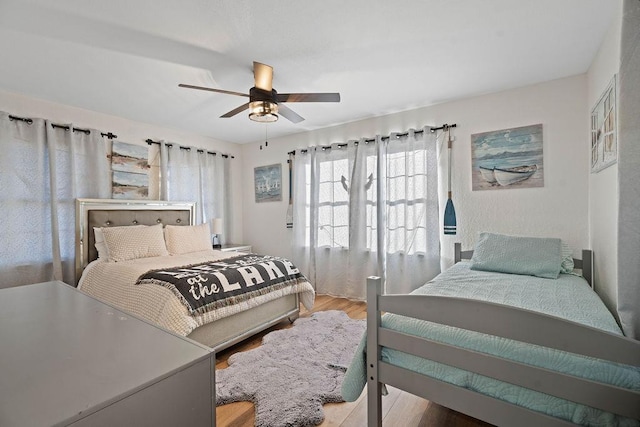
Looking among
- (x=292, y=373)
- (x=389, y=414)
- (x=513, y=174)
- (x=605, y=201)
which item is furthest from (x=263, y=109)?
(x=605, y=201)

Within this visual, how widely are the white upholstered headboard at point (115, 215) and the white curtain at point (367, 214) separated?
1.70 meters

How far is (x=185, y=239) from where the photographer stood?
11.7 ft

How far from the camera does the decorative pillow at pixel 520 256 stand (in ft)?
7.33

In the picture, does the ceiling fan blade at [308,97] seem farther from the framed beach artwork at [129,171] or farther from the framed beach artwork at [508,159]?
the framed beach artwork at [129,171]

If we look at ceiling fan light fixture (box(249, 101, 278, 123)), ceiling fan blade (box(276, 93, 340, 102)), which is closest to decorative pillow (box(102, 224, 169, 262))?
ceiling fan light fixture (box(249, 101, 278, 123))

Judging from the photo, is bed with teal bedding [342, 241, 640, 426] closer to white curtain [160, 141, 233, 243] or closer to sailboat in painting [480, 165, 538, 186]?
sailboat in painting [480, 165, 538, 186]

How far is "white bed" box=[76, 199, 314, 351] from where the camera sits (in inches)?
82.4

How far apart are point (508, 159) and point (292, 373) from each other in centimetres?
285

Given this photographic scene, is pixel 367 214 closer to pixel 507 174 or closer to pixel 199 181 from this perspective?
pixel 507 174

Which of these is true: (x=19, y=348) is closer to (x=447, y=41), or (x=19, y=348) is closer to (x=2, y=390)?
(x=2, y=390)

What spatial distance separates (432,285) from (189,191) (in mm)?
3699

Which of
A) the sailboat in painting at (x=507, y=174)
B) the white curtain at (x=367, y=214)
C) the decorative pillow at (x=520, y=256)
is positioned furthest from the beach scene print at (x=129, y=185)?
the sailboat in painting at (x=507, y=174)

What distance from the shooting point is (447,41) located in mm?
2098

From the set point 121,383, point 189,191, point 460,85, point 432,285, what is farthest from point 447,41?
point 189,191
